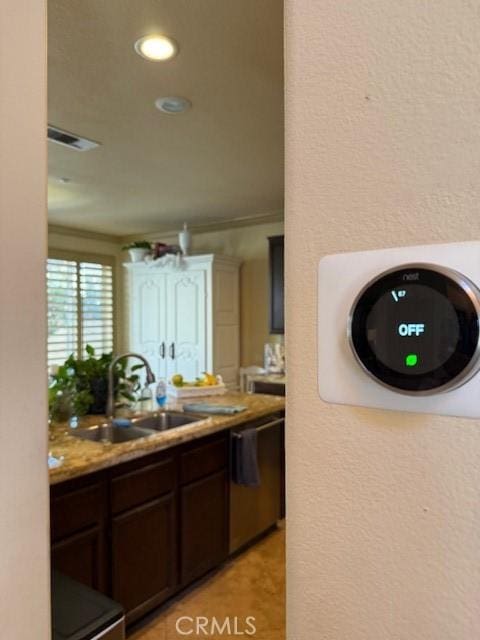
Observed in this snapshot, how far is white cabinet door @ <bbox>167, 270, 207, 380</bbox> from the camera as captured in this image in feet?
16.3

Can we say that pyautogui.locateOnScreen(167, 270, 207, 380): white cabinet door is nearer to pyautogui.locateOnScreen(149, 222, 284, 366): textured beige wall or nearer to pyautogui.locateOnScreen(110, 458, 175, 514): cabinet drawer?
pyautogui.locateOnScreen(149, 222, 284, 366): textured beige wall

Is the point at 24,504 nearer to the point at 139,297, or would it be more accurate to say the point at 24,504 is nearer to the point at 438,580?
the point at 438,580

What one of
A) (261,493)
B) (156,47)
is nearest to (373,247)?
(156,47)

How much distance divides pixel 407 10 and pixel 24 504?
3.39 ft

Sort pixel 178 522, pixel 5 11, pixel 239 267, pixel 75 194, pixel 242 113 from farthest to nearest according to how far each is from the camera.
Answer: pixel 239 267
pixel 75 194
pixel 242 113
pixel 178 522
pixel 5 11

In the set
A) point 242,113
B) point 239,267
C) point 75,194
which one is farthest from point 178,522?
point 239,267

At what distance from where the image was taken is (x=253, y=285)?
5.21m

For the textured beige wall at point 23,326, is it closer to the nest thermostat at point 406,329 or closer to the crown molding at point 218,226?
the nest thermostat at point 406,329

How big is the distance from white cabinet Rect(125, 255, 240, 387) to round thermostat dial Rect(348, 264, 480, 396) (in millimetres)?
4524

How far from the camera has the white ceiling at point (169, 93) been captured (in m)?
1.69

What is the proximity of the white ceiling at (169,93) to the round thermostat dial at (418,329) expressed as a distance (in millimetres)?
1676

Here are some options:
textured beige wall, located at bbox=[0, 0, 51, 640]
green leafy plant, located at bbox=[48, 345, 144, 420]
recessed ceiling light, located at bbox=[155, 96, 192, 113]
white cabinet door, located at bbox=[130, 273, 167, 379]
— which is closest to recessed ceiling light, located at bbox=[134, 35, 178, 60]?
recessed ceiling light, located at bbox=[155, 96, 192, 113]

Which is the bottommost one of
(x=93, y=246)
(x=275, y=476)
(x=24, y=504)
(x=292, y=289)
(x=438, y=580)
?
(x=275, y=476)

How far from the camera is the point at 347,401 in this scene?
40cm
